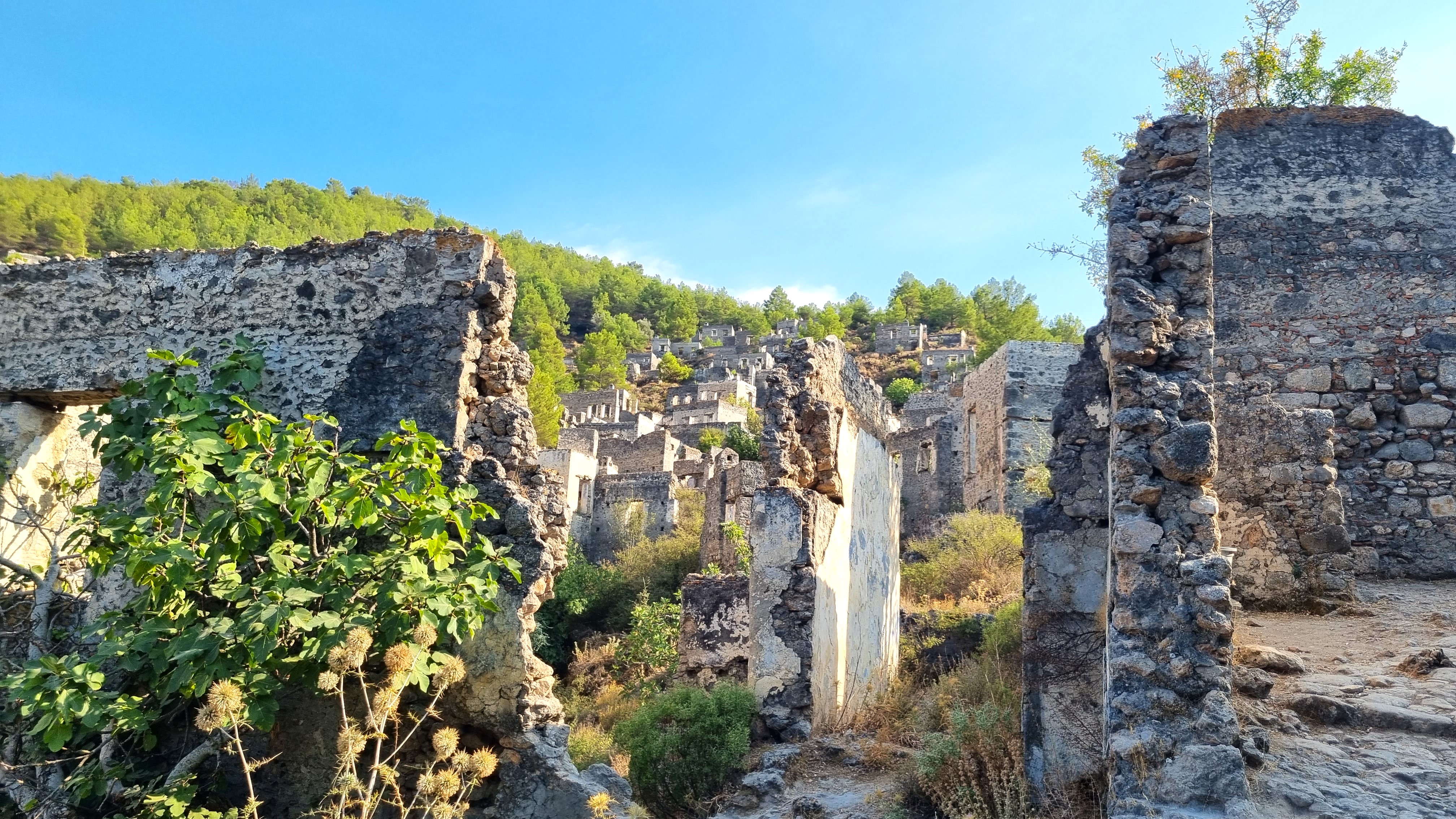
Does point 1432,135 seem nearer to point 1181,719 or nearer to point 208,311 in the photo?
point 1181,719

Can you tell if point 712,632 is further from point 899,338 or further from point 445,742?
point 899,338

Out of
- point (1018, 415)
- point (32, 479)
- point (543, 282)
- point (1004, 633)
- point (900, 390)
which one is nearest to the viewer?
point (32, 479)

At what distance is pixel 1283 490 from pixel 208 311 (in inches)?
296

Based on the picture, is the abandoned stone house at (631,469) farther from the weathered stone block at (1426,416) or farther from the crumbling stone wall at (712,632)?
the weathered stone block at (1426,416)

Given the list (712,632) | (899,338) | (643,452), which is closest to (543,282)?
(899,338)

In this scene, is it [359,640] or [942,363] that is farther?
[942,363]

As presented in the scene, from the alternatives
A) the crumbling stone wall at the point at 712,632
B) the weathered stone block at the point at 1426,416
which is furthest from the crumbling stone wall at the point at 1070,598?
the crumbling stone wall at the point at 712,632

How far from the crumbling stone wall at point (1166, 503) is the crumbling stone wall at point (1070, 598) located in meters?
0.64

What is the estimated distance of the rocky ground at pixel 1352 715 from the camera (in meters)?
4.09

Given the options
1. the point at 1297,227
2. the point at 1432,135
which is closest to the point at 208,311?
the point at 1297,227

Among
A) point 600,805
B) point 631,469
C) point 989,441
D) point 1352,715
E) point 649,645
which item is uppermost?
point 989,441

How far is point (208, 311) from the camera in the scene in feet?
19.6

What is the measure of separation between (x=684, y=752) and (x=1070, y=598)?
9.52ft

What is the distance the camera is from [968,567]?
→ 14133 millimetres
